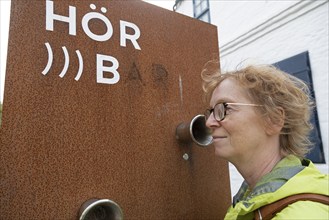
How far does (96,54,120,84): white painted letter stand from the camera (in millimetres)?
1499

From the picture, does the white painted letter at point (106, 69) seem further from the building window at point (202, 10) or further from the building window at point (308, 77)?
the building window at point (202, 10)

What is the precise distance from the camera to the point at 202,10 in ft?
25.3

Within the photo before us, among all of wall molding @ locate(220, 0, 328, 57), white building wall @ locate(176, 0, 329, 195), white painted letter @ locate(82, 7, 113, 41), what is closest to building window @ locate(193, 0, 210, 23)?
white building wall @ locate(176, 0, 329, 195)

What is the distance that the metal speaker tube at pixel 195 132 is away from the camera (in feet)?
5.40

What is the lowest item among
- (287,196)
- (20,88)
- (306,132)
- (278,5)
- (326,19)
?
(287,196)

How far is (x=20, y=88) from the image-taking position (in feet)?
4.19

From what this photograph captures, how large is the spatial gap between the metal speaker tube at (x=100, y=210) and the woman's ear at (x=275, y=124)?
0.81m

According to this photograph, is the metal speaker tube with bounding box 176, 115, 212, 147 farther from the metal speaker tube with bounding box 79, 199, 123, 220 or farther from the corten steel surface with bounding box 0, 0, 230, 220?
the metal speaker tube with bounding box 79, 199, 123, 220

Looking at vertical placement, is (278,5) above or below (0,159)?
above

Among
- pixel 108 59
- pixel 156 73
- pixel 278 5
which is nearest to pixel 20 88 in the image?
pixel 108 59

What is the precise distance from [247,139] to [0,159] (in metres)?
1.12

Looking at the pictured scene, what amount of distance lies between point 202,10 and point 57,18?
6878mm

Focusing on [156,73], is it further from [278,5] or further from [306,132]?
[278,5]

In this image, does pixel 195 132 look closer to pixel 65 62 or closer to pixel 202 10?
pixel 65 62
